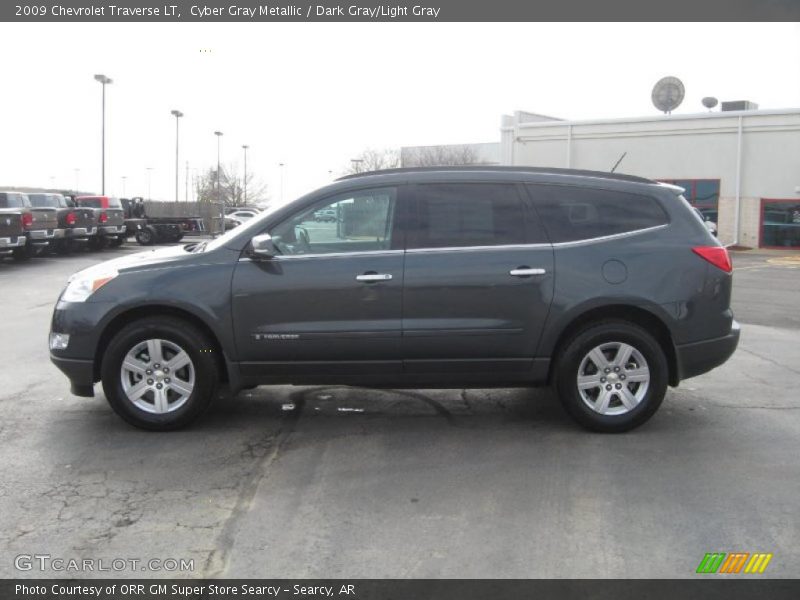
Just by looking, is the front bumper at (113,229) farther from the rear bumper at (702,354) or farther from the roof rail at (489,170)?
the rear bumper at (702,354)

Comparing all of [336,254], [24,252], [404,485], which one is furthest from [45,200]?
[404,485]

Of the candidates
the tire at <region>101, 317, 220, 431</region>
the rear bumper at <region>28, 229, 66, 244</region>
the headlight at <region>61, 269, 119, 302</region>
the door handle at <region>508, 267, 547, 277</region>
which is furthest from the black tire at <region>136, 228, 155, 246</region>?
the door handle at <region>508, 267, 547, 277</region>

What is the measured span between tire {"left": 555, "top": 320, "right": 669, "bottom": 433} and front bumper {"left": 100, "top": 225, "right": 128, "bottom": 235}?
23.8 meters

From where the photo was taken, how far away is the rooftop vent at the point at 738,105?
35531mm

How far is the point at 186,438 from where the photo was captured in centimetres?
540

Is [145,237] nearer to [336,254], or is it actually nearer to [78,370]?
[78,370]

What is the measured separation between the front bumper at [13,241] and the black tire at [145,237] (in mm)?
9542

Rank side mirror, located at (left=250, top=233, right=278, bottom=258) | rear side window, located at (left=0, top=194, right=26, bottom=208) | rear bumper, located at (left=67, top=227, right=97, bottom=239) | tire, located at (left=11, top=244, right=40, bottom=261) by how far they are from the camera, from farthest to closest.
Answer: rear bumper, located at (left=67, top=227, right=97, bottom=239), rear side window, located at (left=0, top=194, right=26, bottom=208), tire, located at (left=11, top=244, right=40, bottom=261), side mirror, located at (left=250, top=233, right=278, bottom=258)

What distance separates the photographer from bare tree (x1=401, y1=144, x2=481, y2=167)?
64688mm

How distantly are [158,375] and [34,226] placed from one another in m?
18.1

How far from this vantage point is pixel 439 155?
65938 mm

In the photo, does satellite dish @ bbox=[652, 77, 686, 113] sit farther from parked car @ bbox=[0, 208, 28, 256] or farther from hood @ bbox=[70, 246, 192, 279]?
hood @ bbox=[70, 246, 192, 279]

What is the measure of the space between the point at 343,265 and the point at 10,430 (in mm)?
2653

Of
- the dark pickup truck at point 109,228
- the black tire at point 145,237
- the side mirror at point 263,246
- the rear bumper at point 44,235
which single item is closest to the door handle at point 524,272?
the side mirror at point 263,246
